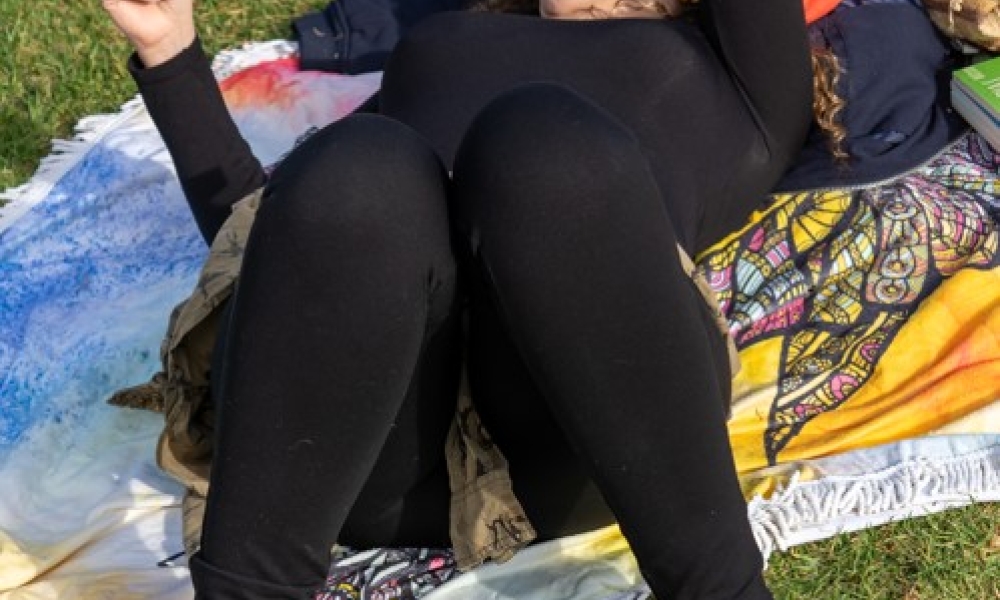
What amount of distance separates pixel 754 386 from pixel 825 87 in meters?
0.52

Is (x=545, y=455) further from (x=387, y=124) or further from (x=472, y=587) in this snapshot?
(x=387, y=124)

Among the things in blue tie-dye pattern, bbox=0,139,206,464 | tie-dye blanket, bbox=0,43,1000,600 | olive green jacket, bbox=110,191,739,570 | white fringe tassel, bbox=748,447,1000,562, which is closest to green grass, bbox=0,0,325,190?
blue tie-dye pattern, bbox=0,139,206,464

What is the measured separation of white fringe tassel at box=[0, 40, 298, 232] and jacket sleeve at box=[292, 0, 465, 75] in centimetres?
8

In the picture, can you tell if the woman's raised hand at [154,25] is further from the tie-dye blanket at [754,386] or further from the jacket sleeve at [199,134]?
the tie-dye blanket at [754,386]

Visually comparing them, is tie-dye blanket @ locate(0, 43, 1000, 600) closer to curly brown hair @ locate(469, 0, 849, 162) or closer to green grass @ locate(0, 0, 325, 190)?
curly brown hair @ locate(469, 0, 849, 162)

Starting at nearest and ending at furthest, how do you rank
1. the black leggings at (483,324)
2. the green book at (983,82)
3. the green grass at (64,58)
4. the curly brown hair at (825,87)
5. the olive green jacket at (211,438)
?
the black leggings at (483,324)
the olive green jacket at (211,438)
the curly brown hair at (825,87)
the green book at (983,82)
the green grass at (64,58)

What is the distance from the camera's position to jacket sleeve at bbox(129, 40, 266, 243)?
2.08m

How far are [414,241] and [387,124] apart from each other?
15 cm

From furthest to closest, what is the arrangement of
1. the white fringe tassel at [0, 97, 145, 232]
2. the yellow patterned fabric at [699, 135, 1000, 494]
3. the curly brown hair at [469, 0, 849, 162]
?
1. the white fringe tassel at [0, 97, 145, 232]
2. the curly brown hair at [469, 0, 849, 162]
3. the yellow patterned fabric at [699, 135, 1000, 494]

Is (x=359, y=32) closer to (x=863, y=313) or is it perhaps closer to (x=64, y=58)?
(x=64, y=58)

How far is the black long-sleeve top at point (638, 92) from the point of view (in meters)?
2.07

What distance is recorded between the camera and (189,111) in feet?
6.86

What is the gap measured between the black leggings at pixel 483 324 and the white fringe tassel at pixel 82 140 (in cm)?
158

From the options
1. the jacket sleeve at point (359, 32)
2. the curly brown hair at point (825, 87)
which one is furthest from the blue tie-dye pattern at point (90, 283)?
the curly brown hair at point (825, 87)
